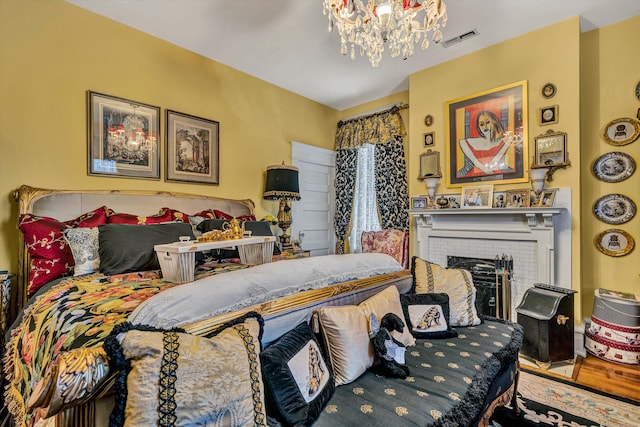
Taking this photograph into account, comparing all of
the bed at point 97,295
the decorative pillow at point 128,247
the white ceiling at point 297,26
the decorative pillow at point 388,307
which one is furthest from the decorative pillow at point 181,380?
the white ceiling at point 297,26

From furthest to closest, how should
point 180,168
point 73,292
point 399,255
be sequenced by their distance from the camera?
point 399,255 → point 180,168 → point 73,292

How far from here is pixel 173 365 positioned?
0.80 meters

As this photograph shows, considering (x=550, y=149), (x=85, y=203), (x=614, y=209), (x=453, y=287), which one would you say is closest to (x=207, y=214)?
(x=85, y=203)

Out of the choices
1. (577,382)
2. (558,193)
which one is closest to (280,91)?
(558,193)

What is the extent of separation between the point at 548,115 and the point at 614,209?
104cm

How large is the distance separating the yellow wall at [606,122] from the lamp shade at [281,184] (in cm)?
296

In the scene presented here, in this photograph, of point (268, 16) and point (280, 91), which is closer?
point (268, 16)

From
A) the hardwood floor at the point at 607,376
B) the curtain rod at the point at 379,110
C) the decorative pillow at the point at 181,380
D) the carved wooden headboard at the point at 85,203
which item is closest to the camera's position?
the decorative pillow at the point at 181,380

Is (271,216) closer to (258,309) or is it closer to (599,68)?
(258,309)

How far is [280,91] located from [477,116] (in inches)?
97.7

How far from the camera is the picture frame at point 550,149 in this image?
2.80 metres

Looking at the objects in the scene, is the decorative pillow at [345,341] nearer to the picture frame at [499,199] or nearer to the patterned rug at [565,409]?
the patterned rug at [565,409]

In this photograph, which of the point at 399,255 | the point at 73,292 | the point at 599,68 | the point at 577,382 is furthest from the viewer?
the point at 399,255

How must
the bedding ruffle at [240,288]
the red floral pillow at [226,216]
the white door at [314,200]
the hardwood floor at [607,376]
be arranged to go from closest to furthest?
the bedding ruffle at [240,288]
the hardwood floor at [607,376]
the red floral pillow at [226,216]
the white door at [314,200]
